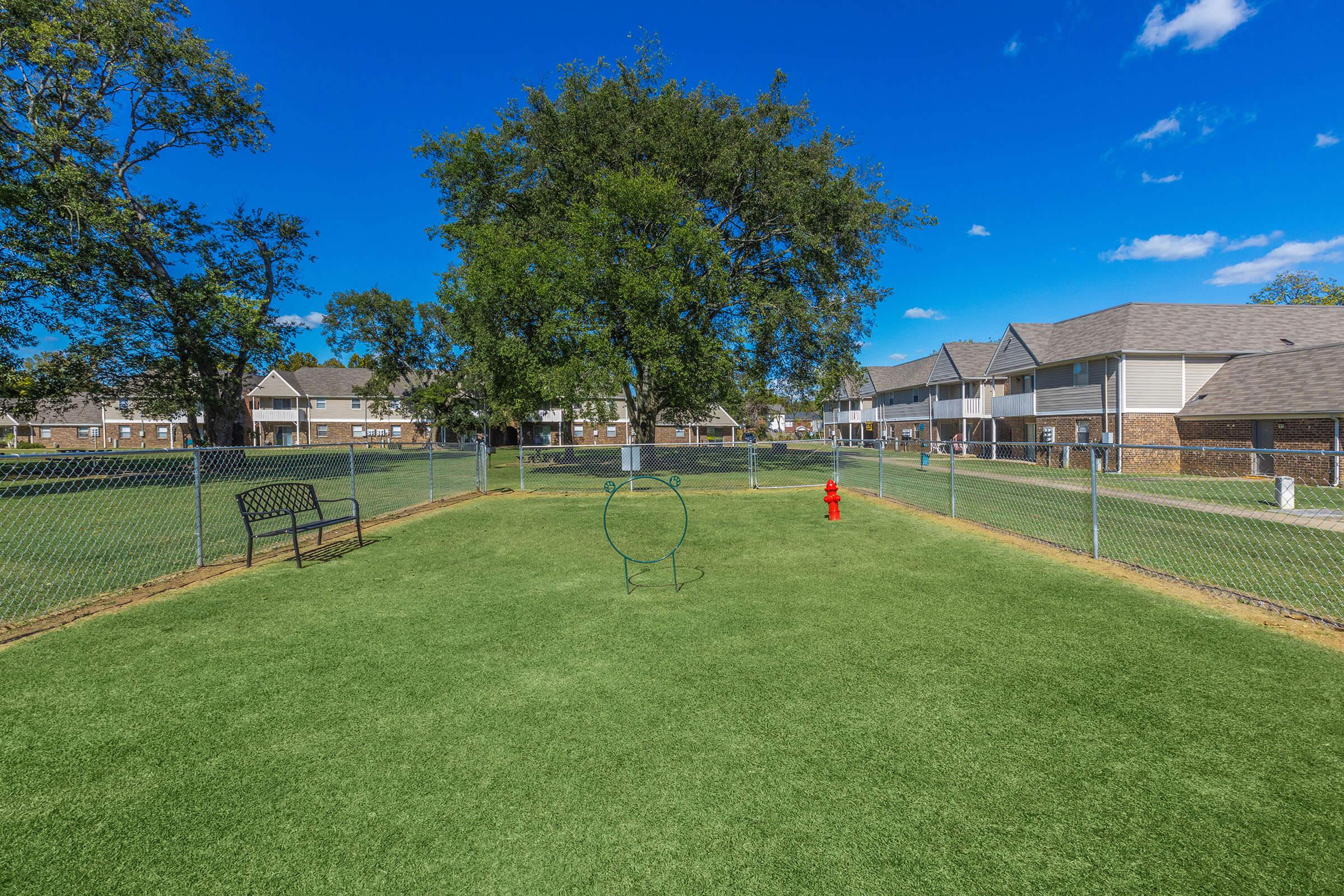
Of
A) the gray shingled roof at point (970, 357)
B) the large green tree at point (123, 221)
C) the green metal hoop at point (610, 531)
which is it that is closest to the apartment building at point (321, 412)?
the large green tree at point (123, 221)

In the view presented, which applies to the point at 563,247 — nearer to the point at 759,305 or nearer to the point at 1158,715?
the point at 759,305

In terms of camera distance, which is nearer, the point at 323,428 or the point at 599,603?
the point at 599,603

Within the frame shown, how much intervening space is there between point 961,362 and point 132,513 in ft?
143

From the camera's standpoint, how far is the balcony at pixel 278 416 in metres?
56.9

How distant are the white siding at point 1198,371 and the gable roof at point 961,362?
13039 mm

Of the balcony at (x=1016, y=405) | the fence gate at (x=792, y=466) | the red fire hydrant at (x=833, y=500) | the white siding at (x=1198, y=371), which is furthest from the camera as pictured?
the balcony at (x=1016, y=405)

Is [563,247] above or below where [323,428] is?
above

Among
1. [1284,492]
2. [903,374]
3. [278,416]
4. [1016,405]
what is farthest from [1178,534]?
[278,416]

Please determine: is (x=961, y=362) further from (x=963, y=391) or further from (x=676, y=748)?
(x=676, y=748)

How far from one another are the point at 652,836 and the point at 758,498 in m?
12.3

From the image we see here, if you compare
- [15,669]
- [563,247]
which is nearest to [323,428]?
[563,247]

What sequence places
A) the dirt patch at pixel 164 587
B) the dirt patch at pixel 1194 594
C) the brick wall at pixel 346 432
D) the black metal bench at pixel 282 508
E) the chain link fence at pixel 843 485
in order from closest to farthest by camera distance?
the dirt patch at pixel 1194 594, the dirt patch at pixel 164 587, the chain link fence at pixel 843 485, the black metal bench at pixel 282 508, the brick wall at pixel 346 432

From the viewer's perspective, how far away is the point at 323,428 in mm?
59750

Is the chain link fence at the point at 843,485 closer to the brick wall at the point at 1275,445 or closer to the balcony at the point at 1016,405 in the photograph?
the brick wall at the point at 1275,445
